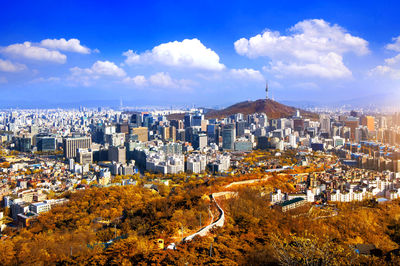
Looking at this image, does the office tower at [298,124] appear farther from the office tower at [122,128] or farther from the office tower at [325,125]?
the office tower at [122,128]

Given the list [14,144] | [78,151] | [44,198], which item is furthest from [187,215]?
[14,144]

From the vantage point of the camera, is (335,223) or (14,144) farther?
(14,144)

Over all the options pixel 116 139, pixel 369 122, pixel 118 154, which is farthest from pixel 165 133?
pixel 369 122

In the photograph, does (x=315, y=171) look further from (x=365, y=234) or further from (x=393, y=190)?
(x=365, y=234)

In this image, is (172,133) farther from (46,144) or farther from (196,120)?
(46,144)

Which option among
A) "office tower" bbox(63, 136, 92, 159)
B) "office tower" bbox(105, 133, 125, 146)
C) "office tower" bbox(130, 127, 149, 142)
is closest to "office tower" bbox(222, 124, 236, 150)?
"office tower" bbox(130, 127, 149, 142)

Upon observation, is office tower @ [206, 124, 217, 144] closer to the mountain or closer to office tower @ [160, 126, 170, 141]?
office tower @ [160, 126, 170, 141]
